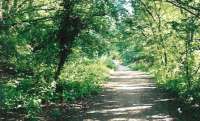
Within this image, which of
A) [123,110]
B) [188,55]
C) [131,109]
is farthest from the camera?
[188,55]

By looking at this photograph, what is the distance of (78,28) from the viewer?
16375mm

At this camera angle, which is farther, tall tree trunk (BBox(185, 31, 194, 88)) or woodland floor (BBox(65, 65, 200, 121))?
tall tree trunk (BBox(185, 31, 194, 88))

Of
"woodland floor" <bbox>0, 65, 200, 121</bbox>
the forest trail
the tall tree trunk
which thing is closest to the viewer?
"woodland floor" <bbox>0, 65, 200, 121</bbox>

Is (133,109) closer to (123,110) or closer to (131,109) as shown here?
(131,109)

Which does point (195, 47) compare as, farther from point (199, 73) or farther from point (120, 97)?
point (120, 97)

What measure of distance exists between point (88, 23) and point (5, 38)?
238 inches

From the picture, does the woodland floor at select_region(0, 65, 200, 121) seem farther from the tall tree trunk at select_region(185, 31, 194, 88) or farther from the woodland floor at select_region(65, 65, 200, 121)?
the tall tree trunk at select_region(185, 31, 194, 88)

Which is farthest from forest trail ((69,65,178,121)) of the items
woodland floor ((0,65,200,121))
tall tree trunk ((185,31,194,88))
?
tall tree trunk ((185,31,194,88))

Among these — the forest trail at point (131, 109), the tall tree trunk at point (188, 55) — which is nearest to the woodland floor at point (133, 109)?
the forest trail at point (131, 109)

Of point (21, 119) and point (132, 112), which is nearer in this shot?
point (21, 119)

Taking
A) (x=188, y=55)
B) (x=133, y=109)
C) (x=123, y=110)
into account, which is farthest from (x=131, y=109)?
(x=188, y=55)

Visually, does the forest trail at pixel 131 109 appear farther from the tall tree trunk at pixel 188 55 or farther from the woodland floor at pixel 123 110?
the tall tree trunk at pixel 188 55

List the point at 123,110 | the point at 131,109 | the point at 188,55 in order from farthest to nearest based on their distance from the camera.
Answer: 1. the point at 188,55
2. the point at 131,109
3. the point at 123,110

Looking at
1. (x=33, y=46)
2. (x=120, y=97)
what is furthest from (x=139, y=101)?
(x=33, y=46)
